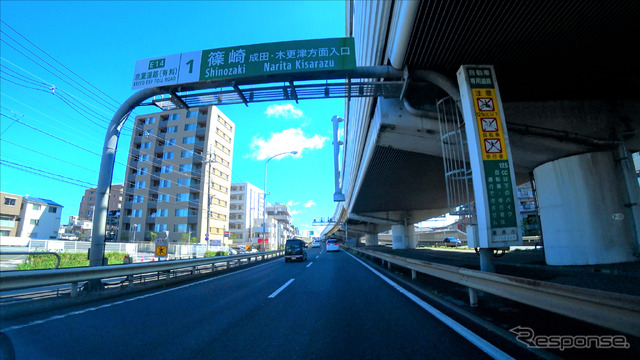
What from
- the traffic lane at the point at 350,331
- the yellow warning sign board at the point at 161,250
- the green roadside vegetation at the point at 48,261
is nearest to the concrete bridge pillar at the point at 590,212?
the traffic lane at the point at 350,331

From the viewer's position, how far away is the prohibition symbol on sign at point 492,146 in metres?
7.54

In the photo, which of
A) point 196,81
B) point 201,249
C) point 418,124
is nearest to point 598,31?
point 418,124

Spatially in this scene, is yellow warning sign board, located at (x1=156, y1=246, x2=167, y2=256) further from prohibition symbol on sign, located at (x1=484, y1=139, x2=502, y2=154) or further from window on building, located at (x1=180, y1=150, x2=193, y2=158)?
window on building, located at (x1=180, y1=150, x2=193, y2=158)

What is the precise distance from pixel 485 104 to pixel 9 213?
57581 mm

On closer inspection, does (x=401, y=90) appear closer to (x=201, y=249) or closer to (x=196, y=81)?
(x=196, y=81)

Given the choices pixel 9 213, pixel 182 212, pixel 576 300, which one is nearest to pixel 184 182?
pixel 182 212

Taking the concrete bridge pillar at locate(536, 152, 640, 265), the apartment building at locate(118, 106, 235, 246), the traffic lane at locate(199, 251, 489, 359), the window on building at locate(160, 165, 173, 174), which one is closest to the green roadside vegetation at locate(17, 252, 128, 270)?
the traffic lane at locate(199, 251, 489, 359)

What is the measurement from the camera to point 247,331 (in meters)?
4.42

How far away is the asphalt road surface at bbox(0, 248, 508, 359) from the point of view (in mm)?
3541

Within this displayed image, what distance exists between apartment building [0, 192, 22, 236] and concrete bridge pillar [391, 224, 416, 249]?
54.4m

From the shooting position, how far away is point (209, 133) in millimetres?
51125

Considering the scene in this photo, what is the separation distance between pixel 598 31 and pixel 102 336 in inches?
479

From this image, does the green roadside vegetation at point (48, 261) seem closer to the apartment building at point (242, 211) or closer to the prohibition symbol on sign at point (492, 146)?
the prohibition symbol on sign at point (492, 146)

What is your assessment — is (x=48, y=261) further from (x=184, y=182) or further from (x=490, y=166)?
(x=184, y=182)
